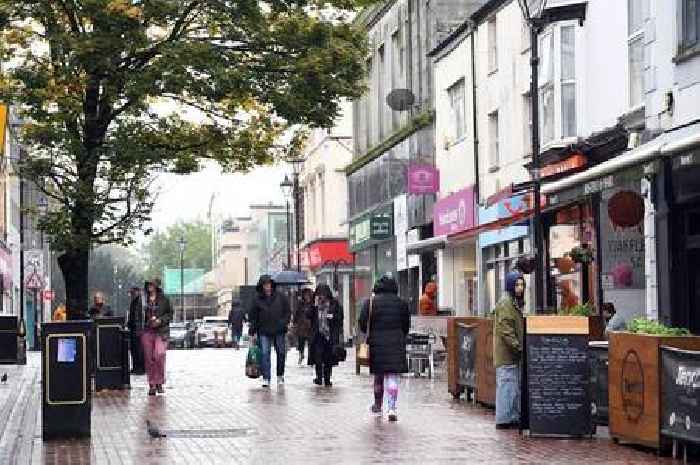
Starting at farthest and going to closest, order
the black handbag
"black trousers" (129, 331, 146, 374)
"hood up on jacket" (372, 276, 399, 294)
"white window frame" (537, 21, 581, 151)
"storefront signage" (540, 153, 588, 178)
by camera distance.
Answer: "black trousers" (129, 331, 146, 374) → "white window frame" (537, 21, 581, 151) → "storefront signage" (540, 153, 588, 178) → the black handbag → "hood up on jacket" (372, 276, 399, 294)

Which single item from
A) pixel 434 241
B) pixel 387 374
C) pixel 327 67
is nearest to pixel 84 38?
pixel 327 67

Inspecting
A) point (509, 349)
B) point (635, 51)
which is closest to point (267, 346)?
point (635, 51)

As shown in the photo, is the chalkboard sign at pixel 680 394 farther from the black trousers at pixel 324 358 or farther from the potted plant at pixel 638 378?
the black trousers at pixel 324 358

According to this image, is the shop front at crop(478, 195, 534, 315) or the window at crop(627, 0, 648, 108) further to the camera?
the shop front at crop(478, 195, 534, 315)

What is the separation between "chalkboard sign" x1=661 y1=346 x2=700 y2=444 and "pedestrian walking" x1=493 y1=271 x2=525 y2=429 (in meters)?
3.10

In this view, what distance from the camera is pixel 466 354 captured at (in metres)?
21.4

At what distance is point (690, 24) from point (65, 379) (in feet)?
35.1

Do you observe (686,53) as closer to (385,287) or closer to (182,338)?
(385,287)

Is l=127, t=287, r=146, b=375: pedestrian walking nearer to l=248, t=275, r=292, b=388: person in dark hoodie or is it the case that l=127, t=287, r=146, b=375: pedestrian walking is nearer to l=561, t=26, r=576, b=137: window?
l=248, t=275, r=292, b=388: person in dark hoodie

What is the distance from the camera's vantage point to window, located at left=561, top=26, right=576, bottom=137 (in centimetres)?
2909

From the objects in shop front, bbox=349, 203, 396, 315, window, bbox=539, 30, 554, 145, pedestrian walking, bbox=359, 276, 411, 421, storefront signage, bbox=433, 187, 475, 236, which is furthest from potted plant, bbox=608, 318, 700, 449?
shop front, bbox=349, 203, 396, 315

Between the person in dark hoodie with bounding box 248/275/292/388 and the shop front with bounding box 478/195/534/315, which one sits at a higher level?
the shop front with bounding box 478/195/534/315

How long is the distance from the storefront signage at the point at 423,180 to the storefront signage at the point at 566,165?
11956mm

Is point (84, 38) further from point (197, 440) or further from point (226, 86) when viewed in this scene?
point (197, 440)
